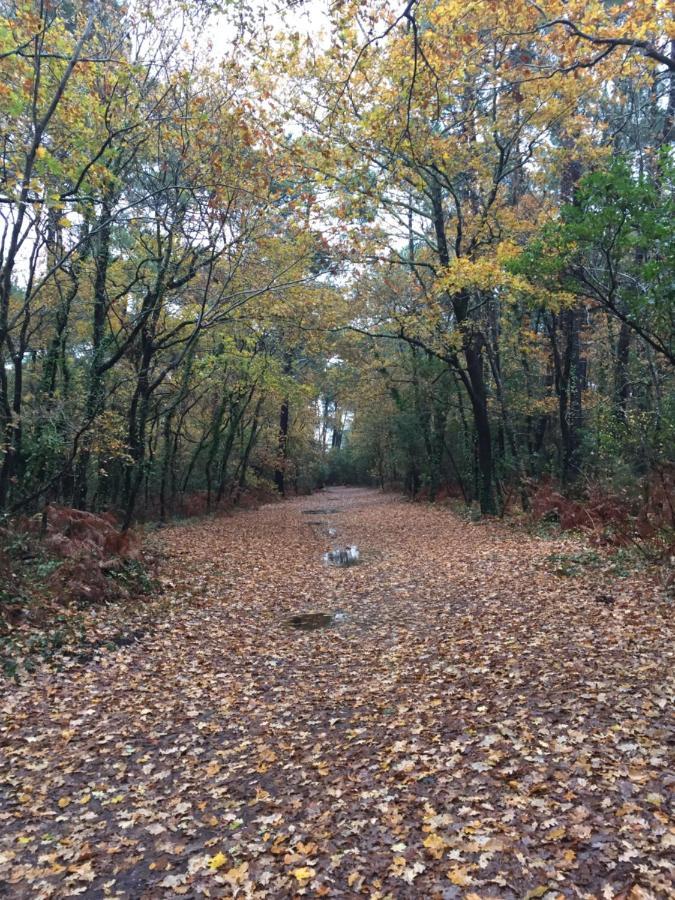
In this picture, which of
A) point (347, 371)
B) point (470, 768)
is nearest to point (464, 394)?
point (347, 371)

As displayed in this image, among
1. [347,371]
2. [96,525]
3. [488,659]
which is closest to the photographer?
[488,659]

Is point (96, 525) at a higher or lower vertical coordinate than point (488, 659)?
higher

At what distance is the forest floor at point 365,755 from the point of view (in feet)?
9.94

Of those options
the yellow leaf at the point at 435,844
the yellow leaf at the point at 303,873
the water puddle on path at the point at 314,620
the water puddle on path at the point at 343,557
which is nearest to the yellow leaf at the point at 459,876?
the yellow leaf at the point at 435,844

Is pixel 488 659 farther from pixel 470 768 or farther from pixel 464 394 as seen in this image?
pixel 464 394

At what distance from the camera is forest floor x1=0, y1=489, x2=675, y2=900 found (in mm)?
3029

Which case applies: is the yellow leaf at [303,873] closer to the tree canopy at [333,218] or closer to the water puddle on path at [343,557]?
the tree canopy at [333,218]

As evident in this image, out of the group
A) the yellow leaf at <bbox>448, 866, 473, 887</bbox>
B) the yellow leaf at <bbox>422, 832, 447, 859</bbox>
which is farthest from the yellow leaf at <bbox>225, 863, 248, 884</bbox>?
the yellow leaf at <bbox>448, 866, 473, 887</bbox>

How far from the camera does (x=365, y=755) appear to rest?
428cm

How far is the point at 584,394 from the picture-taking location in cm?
1730

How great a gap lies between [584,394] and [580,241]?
10.2 metres

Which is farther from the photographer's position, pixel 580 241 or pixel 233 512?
pixel 233 512

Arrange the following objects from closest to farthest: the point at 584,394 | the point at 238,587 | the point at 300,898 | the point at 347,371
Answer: the point at 300,898 → the point at 238,587 → the point at 584,394 → the point at 347,371

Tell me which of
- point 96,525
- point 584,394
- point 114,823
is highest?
point 584,394
